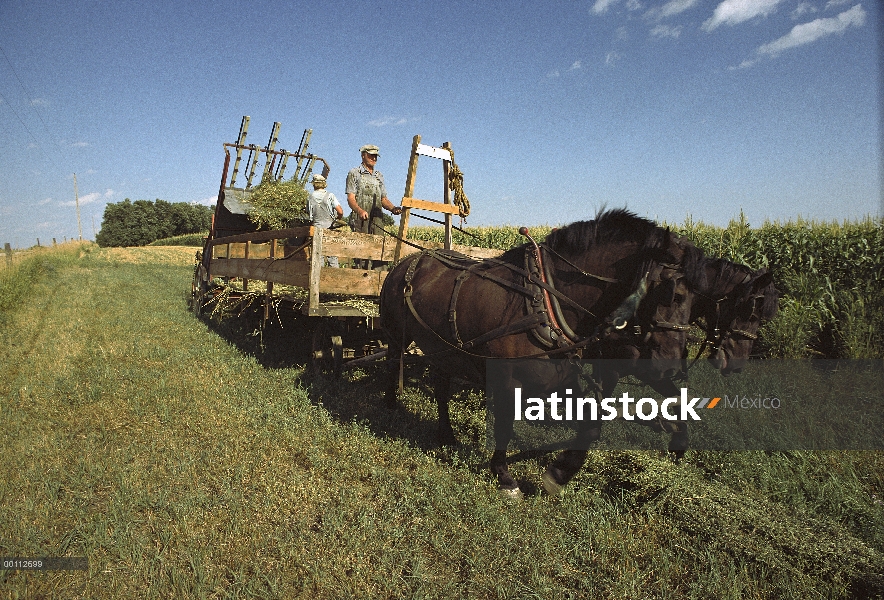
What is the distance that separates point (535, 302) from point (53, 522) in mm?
3591

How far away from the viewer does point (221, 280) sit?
407 inches

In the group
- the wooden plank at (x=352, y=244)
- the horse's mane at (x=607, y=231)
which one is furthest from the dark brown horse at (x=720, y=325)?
the wooden plank at (x=352, y=244)

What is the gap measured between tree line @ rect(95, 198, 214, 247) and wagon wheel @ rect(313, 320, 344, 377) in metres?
78.4

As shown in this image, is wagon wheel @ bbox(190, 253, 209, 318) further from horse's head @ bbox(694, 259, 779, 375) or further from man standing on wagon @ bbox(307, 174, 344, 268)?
horse's head @ bbox(694, 259, 779, 375)

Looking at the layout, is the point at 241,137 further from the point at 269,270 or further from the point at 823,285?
the point at 823,285

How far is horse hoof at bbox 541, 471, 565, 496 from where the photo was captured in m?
3.63

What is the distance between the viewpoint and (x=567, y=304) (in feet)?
11.2

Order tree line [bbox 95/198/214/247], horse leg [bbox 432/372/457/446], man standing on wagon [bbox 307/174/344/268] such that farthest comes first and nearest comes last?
tree line [bbox 95/198/214/247]
man standing on wagon [bbox 307/174/344/268]
horse leg [bbox 432/372/457/446]

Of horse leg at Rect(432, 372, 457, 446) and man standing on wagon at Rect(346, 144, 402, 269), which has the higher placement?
man standing on wagon at Rect(346, 144, 402, 269)

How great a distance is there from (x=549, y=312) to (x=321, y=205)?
5285mm

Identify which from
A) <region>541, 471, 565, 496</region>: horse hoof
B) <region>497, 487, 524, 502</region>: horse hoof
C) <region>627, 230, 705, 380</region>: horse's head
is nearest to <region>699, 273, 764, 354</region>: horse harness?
<region>627, 230, 705, 380</region>: horse's head

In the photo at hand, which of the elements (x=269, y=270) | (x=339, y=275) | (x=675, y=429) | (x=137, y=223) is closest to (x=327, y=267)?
(x=339, y=275)

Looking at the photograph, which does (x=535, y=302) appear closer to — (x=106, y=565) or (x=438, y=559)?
(x=438, y=559)

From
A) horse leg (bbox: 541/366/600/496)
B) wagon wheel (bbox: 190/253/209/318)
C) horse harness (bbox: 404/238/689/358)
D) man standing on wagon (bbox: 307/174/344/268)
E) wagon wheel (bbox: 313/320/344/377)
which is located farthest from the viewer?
wagon wheel (bbox: 190/253/209/318)
